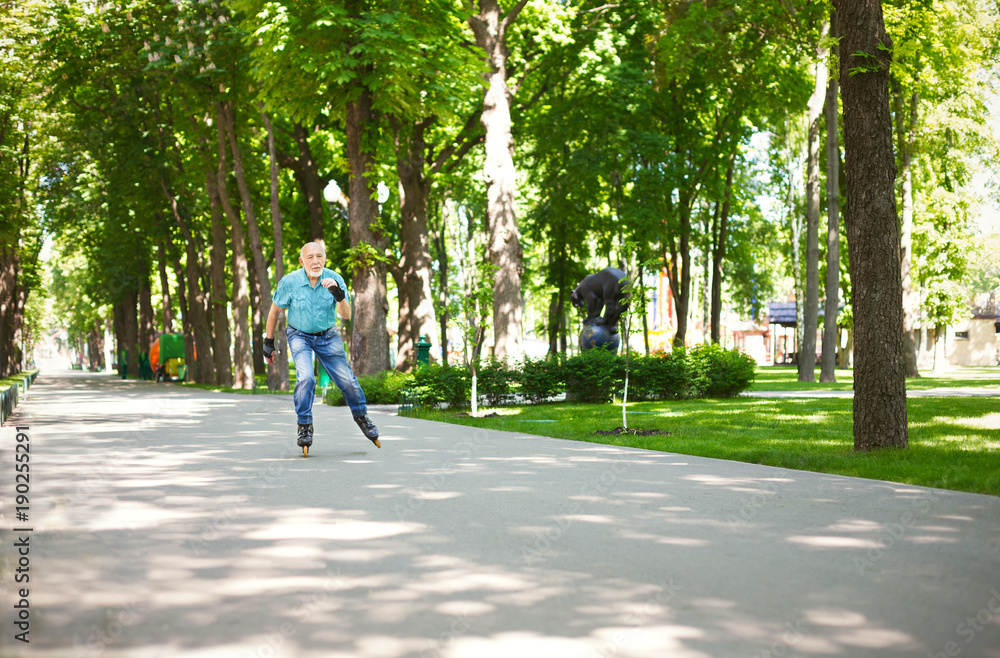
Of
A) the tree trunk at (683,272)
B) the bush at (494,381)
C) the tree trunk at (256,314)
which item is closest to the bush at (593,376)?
the bush at (494,381)

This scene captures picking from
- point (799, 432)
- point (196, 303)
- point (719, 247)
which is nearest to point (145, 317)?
point (196, 303)

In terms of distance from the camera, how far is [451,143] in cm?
2841

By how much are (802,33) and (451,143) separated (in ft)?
55.5

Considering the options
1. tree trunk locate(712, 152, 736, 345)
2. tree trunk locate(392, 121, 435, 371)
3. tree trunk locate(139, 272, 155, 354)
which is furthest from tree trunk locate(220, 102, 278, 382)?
tree trunk locate(139, 272, 155, 354)

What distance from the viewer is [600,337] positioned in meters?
21.8

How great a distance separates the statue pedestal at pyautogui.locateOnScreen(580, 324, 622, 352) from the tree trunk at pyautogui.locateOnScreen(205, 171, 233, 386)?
576 inches

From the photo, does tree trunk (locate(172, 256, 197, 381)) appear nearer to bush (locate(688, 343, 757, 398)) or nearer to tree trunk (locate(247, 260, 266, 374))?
tree trunk (locate(247, 260, 266, 374))

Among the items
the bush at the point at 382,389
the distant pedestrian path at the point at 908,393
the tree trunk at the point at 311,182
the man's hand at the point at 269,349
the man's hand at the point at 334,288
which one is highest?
the tree trunk at the point at 311,182

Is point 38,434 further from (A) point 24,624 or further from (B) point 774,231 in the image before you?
(B) point 774,231

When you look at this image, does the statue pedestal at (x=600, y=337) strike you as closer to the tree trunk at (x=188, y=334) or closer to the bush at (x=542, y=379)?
the bush at (x=542, y=379)

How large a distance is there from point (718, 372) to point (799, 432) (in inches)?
317

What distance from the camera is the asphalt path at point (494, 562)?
137 inches

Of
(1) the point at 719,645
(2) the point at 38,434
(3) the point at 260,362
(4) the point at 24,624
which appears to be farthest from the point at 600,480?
(3) the point at 260,362

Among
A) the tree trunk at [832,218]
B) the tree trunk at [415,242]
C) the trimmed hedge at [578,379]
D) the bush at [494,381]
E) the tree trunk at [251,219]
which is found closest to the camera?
the trimmed hedge at [578,379]
